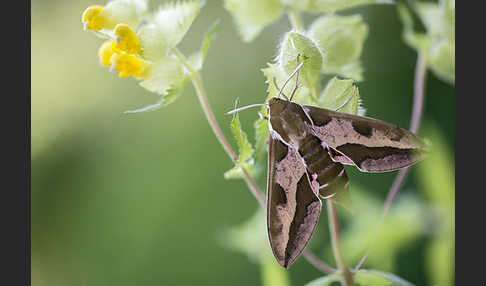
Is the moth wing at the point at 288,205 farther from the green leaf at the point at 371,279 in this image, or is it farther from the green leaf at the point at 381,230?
the green leaf at the point at 381,230

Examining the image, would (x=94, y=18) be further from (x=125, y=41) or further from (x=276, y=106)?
(x=276, y=106)

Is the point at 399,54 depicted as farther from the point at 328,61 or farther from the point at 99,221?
the point at 99,221

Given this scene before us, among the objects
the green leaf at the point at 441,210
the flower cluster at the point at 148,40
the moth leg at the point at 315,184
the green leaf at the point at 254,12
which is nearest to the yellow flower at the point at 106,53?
the flower cluster at the point at 148,40

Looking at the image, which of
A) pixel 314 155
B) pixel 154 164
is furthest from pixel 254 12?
pixel 154 164

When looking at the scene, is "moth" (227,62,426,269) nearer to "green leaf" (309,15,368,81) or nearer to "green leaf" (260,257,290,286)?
"green leaf" (309,15,368,81)

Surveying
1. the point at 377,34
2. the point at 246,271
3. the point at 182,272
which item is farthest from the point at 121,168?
the point at 377,34

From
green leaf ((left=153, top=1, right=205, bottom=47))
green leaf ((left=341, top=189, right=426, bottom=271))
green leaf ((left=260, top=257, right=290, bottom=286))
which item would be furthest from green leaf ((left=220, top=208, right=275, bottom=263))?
green leaf ((left=153, top=1, right=205, bottom=47))
